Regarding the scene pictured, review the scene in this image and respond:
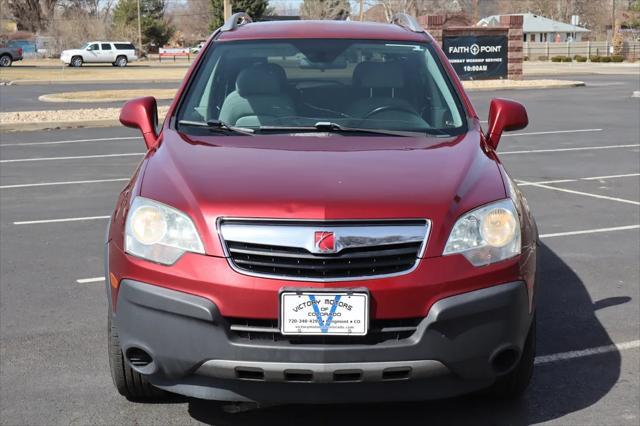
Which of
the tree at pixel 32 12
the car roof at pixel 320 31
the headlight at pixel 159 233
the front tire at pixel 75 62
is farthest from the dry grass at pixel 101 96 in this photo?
the tree at pixel 32 12

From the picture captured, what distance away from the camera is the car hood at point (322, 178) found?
11.6ft

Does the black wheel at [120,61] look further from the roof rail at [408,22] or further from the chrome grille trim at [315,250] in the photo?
the chrome grille trim at [315,250]

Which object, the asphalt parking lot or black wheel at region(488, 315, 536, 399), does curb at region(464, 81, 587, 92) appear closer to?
the asphalt parking lot

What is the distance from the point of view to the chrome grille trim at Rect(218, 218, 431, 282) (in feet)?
11.3

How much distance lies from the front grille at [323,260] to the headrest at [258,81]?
5.75ft

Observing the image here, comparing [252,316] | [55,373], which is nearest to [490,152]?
[252,316]

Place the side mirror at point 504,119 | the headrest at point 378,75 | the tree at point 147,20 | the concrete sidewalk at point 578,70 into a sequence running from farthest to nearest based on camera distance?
1. the tree at point 147,20
2. the concrete sidewalk at point 578,70
3. the headrest at point 378,75
4. the side mirror at point 504,119

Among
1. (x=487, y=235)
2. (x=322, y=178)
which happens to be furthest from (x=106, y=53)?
(x=487, y=235)

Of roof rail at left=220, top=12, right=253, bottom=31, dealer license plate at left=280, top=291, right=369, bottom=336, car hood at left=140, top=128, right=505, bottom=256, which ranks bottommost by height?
dealer license plate at left=280, top=291, right=369, bottom=336

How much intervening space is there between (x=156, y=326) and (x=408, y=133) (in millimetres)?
1798

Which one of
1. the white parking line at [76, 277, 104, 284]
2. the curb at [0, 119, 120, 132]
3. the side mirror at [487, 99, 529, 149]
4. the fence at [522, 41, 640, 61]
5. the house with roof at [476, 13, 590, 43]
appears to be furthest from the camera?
the house with roof at [476, 13, 590, 43]

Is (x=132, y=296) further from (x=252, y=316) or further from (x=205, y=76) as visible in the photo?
(x=205, y=76)

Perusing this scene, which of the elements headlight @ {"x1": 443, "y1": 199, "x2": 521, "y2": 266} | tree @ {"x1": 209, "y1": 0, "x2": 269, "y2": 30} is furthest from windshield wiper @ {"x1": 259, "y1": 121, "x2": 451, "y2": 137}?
tree @ {"x1": 209, "y1": 0, "x2": 269, "y2": 30}

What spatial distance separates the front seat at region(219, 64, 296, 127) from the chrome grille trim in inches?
55.3
